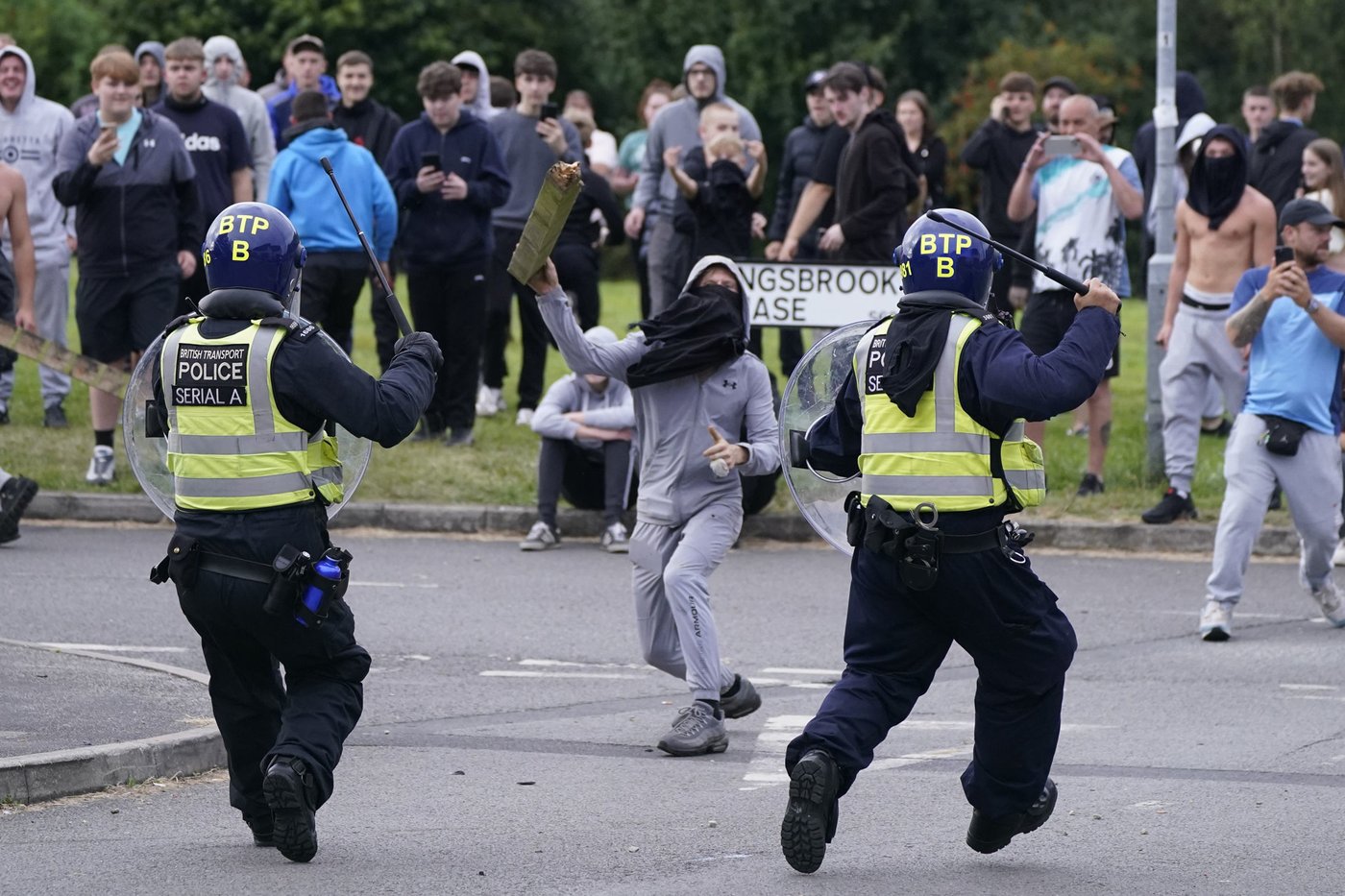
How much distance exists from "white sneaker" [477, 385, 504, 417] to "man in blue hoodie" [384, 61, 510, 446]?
4.97 feet

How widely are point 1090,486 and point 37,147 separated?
24.4 ft

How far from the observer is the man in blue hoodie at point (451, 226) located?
14828 mm

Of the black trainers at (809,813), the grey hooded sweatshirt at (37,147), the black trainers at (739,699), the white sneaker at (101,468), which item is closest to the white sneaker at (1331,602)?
the black trainers at (739,699)

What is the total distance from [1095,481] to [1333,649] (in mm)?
3998

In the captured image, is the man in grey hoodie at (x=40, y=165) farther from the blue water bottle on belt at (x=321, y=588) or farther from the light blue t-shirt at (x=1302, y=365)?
the blue water bottle on belt at (x=321, y=588)

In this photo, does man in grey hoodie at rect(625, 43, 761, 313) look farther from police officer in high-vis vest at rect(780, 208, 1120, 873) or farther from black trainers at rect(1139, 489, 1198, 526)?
police officer in high-vis vest at rect(780, 208, 1120, 873)

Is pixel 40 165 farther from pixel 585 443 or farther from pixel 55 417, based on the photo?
pixel 585 443

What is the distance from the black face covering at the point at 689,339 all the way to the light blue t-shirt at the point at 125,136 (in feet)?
21.0

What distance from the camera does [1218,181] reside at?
12430 millimetres

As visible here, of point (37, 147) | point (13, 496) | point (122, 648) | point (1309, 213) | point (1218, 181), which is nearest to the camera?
point (122, 648)

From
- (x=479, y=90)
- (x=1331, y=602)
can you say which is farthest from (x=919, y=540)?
(x=479, y=90)

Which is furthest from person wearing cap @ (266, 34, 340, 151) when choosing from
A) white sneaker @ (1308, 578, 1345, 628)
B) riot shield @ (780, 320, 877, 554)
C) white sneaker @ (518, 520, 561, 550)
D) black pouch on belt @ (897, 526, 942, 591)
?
black pouch on belt @ (897, 526, 942, 591)

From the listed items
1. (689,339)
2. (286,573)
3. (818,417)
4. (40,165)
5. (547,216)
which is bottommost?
(286,573)

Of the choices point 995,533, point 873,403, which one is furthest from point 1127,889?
point 873,403
